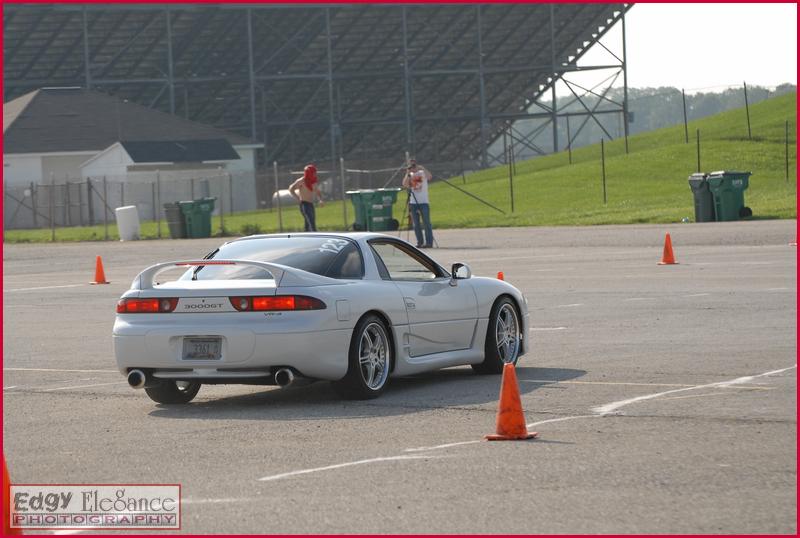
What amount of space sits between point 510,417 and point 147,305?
135 inches

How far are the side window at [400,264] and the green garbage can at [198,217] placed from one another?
3336cm

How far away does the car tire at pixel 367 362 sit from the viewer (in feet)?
37.5

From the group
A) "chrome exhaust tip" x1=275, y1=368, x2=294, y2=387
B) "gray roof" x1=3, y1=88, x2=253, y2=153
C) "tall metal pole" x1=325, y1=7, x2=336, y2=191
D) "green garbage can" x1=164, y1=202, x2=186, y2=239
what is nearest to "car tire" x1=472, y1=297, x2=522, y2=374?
"chrome exhaust tip" x1=275, y1=368, x2=294, y2=387

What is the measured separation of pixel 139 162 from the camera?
6938 cm

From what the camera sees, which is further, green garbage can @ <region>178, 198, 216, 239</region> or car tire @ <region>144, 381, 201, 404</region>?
green garbage can @ <region>178, 198, 216, 239</region>

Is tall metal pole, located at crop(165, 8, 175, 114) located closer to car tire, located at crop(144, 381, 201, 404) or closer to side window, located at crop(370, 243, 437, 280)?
side window, located at crop(370, 243, 437, 280)

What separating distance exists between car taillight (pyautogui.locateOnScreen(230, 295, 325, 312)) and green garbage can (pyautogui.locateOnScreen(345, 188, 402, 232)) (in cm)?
3153

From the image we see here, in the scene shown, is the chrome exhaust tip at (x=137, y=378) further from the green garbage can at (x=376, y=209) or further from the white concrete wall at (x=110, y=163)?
the white concrete wall at (x=110, y=163)

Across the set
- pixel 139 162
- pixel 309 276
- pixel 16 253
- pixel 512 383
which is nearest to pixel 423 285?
pixel 309 276

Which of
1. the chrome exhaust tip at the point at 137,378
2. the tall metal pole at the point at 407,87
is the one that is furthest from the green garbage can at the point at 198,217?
the chrome exhaust tip at the point at 137,378

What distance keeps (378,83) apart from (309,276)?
230ft

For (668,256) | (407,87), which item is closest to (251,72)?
(407,87)

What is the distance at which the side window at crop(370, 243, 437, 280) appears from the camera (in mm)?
12547

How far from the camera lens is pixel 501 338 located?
1326 centimetres
